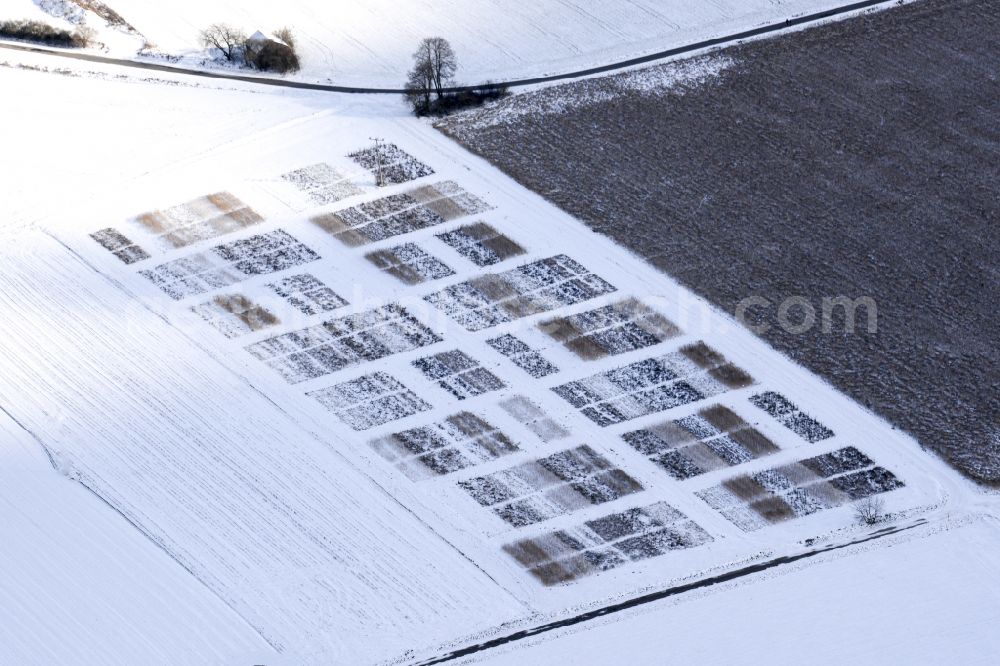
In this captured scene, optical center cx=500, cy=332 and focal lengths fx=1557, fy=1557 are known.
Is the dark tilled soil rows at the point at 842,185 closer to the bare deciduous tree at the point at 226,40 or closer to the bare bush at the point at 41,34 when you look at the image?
the bare deciduous tree at the point at 226,40

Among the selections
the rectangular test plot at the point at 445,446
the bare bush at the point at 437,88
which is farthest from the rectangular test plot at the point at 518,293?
the bare bush at the point at 437,88

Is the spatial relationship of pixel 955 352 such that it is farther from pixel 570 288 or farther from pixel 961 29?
pixel 961 29

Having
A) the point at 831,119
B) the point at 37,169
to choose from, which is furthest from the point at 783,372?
the point at 37,169

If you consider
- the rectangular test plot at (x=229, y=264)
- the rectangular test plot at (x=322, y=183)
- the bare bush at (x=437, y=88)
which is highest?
the bare bush at (x=437, y=88)

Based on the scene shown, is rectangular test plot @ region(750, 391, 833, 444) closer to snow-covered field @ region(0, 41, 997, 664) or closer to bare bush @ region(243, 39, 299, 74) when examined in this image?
snow-covered field @ region(0, 41, 997, 664)

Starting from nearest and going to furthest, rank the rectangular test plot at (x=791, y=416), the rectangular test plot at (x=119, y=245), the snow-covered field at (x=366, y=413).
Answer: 1. the snow-covered field at (x=366, y=413)
2. the rectangular test plot at (x=791, y=416)
3. the rectangular test plot at (x=119, y=245)

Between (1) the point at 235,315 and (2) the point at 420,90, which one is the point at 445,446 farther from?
(2) the point at 420,90
